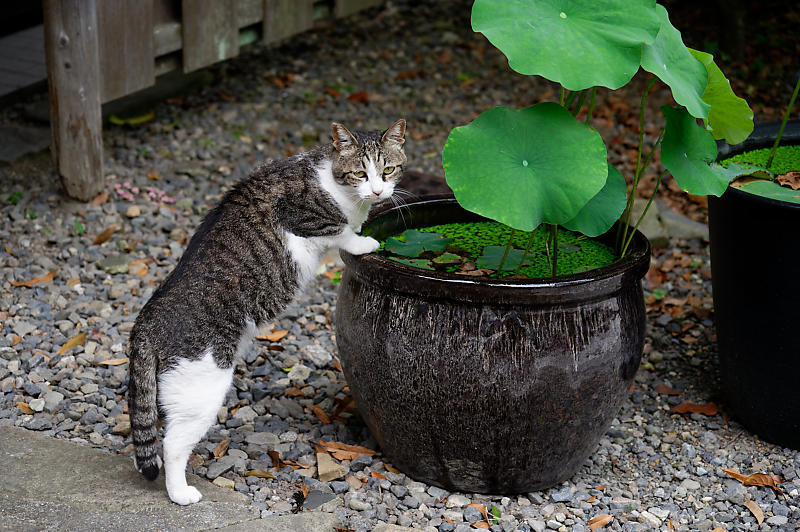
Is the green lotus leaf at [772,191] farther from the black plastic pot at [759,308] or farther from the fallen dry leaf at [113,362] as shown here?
the fallen dry leaf at [113,362]

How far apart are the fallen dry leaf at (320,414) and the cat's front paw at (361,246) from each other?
721mm

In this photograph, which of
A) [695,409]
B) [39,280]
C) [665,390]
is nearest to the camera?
[695,409]

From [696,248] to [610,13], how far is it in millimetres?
2453

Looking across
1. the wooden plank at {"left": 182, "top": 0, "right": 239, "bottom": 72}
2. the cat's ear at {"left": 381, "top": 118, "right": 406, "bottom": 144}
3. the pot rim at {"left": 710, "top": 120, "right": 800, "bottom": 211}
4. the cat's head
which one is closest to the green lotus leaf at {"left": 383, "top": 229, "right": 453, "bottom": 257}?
the cat's head

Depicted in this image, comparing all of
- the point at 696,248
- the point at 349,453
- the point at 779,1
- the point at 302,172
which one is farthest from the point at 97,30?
the point at 779,1

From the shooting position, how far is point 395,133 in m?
2.78

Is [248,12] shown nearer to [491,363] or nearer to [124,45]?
[124,45]

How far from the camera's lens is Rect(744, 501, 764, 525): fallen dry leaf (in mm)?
2666

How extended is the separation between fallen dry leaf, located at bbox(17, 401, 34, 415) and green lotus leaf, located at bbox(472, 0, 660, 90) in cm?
198

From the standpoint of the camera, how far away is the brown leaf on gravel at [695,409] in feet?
10.6

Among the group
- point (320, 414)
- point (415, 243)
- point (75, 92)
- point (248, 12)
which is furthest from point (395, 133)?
point (248, 12)

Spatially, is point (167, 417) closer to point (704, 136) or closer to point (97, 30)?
point (704, 136)

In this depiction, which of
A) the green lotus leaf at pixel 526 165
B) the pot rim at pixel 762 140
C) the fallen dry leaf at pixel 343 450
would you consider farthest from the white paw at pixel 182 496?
the pot rim at pixel 762 140

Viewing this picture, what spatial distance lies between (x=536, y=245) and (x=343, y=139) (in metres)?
0.76
